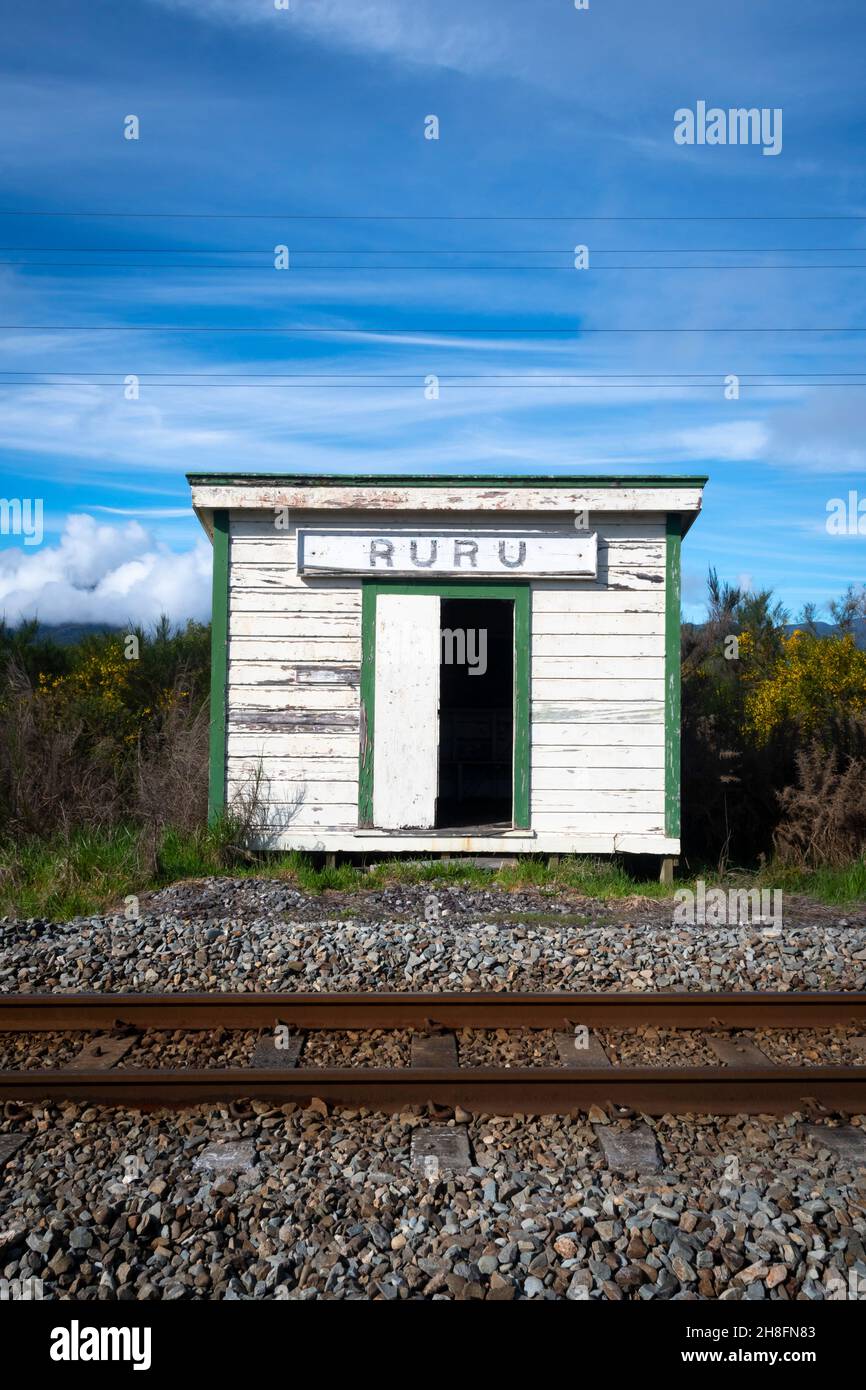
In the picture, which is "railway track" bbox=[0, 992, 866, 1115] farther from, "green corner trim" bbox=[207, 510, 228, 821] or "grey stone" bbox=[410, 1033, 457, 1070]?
"green corner trim" bbox=[207, 510, 228, 821]

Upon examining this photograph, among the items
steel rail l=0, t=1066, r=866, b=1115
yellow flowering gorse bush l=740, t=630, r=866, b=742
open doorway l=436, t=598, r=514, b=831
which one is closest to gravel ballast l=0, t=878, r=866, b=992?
steel rail l=0, t=1066, r=866, b=1115

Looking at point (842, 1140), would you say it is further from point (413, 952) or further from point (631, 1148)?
point (413, 952)

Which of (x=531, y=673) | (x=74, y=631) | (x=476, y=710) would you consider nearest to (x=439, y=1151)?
(x=531, y=673)

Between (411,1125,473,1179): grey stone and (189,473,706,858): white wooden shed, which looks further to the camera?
(189,473,706,858): white wooden shed

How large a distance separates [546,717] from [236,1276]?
21.4 ft

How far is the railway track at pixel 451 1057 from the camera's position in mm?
4488

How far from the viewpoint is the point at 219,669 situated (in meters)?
9.24

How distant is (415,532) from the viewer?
9.32m

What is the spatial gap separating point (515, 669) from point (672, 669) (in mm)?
1457

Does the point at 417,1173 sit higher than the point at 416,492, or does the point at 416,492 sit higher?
the point at 416,492

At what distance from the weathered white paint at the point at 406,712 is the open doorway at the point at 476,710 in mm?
3105

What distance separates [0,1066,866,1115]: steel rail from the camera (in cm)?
447

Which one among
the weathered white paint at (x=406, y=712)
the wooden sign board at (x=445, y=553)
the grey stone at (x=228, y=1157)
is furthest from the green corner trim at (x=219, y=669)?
the grey stone at (x=228, y=1157)
